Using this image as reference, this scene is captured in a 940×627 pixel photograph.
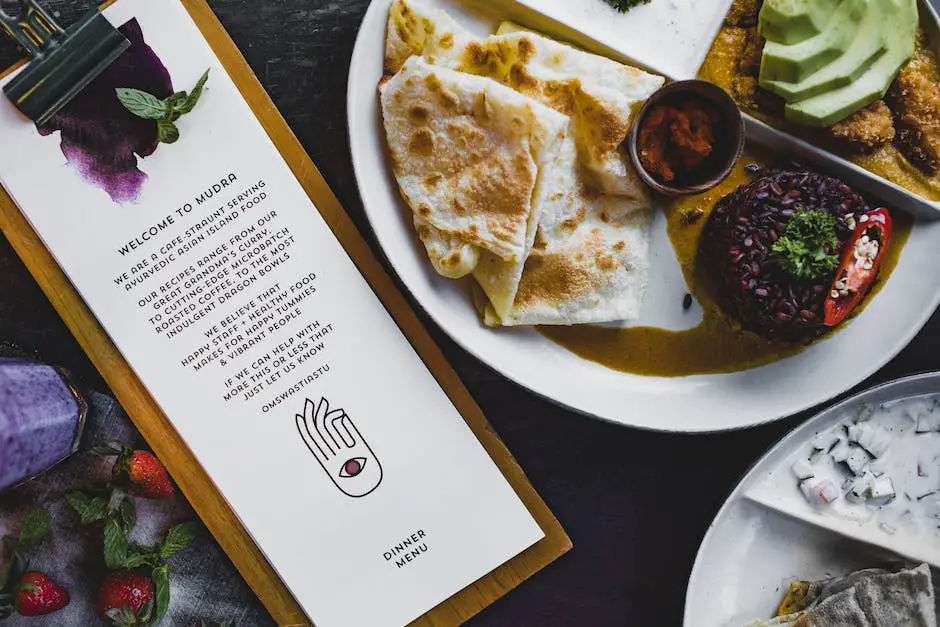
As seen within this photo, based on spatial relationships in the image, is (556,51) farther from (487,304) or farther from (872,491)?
(872,491)

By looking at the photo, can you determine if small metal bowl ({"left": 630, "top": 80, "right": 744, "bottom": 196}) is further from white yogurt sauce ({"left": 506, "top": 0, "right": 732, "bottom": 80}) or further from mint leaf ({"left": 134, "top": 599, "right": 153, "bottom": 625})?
mint leaf ({"left": 134, "top": 599, "right": 153, "bottom": 625})

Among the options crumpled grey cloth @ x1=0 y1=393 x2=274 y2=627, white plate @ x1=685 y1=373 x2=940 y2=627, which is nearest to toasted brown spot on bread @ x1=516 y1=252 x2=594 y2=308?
white plate @ x1=685 y1=373 x2=940 y2=627

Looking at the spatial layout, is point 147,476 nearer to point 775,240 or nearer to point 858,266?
point 775,240

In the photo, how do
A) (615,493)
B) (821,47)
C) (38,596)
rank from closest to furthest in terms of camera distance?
(821,47) < (38,596) < (615,493)

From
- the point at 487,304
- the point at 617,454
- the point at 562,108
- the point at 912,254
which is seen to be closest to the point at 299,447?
the point at 487,304

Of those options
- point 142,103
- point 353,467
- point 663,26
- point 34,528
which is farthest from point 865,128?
point 34,528
